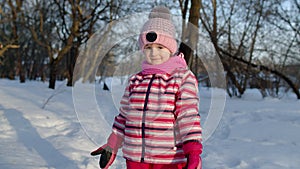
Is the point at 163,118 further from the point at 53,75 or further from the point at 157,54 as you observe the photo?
the point at 53,75

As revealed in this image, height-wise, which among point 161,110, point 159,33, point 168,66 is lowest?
point 161,110

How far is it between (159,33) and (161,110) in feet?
1.29

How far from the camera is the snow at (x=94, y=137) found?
2467mm

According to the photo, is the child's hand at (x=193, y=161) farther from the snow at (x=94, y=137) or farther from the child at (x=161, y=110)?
the snow at (x=94, y=137)

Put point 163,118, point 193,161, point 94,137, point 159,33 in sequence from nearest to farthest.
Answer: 1. point 193,161
2. point 163,118
3. point 159,33
4. point 94,137

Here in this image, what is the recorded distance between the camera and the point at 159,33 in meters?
1.42

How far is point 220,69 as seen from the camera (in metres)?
1.77

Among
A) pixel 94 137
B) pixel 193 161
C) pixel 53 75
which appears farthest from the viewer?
pixel 53 75

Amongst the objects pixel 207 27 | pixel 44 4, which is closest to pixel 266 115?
pixel 207 27

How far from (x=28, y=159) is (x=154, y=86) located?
1.76 metres

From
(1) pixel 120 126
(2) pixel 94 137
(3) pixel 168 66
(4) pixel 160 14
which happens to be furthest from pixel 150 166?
(2) pixel 94 137

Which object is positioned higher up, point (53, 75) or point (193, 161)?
point (53, 75)

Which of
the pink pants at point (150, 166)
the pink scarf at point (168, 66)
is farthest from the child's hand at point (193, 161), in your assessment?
the pink scarf at point (168, 66)

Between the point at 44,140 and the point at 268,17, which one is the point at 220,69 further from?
the point at 268,17
